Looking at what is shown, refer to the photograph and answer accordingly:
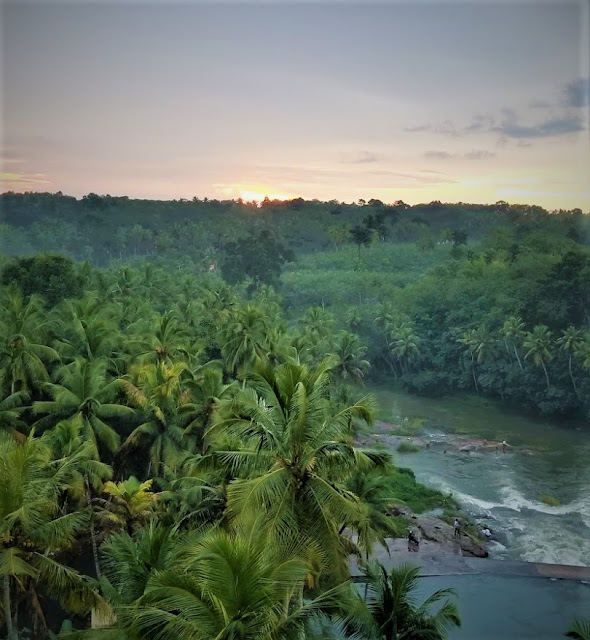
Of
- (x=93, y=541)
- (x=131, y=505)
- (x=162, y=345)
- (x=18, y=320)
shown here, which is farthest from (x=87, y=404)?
(x=18, y=320)

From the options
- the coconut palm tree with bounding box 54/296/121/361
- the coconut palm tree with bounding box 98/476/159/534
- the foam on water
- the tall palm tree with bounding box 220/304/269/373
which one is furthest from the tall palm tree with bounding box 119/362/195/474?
the foam on water

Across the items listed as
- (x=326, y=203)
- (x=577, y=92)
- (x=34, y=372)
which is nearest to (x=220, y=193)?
(x=326, y=203)

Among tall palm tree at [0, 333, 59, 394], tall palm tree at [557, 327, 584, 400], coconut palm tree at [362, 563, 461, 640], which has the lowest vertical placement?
coconut palm tree at [362, 563, 461, 640]

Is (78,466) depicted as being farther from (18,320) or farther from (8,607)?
(18,320)

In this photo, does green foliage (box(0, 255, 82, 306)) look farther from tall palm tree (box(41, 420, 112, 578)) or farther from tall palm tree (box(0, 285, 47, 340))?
tall palm tree (box(41, 420, 112, 578))

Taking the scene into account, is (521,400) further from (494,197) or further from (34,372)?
(34,372)
